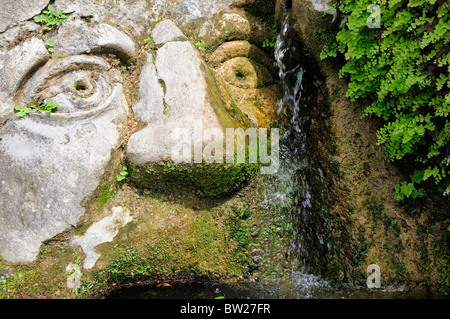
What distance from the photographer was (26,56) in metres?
3.94

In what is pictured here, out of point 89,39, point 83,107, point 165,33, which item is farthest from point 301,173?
point 89,39

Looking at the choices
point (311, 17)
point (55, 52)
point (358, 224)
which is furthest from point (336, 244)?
point (55, 52)

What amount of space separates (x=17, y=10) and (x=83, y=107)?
1.44 metres

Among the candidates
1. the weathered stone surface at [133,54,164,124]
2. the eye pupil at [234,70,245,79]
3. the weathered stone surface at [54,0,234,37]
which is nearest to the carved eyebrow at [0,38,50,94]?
the weathered stone surface at [54,0,234,37]

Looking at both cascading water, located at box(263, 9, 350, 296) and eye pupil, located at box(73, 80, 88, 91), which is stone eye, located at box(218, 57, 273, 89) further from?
eye pupil, located at box(73, 80, 88, 91)

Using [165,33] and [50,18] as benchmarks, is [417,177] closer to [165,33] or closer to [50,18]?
[165,33]

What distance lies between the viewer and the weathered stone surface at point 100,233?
3846mm

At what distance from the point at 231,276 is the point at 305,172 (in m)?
1.66

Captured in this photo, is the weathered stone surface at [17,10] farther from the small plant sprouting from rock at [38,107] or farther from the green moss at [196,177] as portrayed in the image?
the green moss at [196,177]

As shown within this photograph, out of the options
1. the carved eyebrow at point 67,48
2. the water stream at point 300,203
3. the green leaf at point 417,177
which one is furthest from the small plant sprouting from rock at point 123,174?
the green leaf at point 417,177

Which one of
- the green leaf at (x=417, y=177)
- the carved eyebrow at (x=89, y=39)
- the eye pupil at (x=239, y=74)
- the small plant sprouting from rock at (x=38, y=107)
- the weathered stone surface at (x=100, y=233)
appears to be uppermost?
the carved eyebrow at (x=89, y=39)

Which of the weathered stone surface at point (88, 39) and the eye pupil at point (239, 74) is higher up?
the weathered stone surface at point (88, 39)

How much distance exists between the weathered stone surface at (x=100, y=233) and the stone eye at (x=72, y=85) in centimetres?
136

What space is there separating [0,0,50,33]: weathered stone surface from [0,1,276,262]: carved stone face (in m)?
0.04
